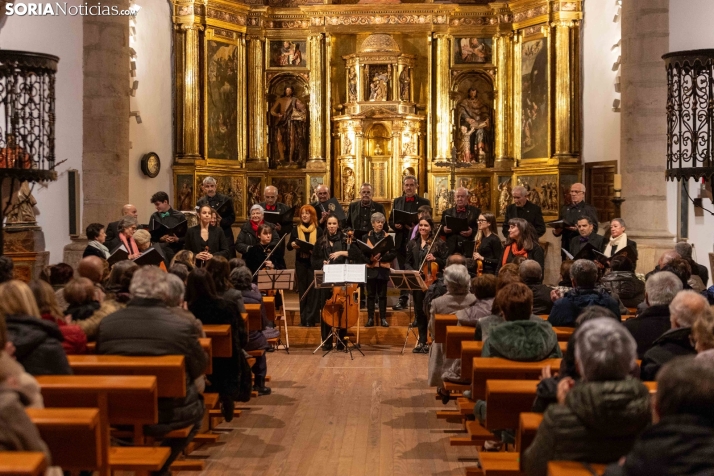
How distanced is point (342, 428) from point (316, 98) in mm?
9719

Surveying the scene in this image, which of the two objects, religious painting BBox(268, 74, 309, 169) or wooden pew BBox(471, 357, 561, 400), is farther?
religious painting BBox(268, 74, 309, 169)

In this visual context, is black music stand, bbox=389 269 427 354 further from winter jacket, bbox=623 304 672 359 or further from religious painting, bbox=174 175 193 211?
religious painting, bbox=174 175 193 211

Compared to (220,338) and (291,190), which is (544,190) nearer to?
(291,190)

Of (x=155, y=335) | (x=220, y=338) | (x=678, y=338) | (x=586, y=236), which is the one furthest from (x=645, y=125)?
(x=155, y=335)

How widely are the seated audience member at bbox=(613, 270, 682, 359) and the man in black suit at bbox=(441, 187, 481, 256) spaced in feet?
18.0

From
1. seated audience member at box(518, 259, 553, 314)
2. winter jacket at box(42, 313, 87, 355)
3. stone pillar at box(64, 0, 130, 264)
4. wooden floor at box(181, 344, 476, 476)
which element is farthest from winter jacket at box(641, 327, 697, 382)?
stone pillar at box(64, 0, 130, 264)

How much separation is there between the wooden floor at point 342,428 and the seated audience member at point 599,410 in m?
2.79

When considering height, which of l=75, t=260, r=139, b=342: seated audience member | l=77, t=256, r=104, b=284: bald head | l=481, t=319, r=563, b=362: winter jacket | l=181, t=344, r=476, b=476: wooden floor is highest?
l=77, t=256, r=104, b=284: bald head

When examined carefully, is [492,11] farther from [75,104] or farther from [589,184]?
[75,104]

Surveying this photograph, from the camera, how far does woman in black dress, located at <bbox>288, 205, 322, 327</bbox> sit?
456 inches

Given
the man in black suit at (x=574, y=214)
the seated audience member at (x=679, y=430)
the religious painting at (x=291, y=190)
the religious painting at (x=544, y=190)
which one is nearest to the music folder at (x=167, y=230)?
the man in black suit at (x=574, y=214)

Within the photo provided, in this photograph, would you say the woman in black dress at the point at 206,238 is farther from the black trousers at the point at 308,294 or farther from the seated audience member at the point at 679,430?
the seated audience member at the point at 679,430

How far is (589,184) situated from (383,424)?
853cm

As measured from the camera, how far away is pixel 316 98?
53.1 ft
